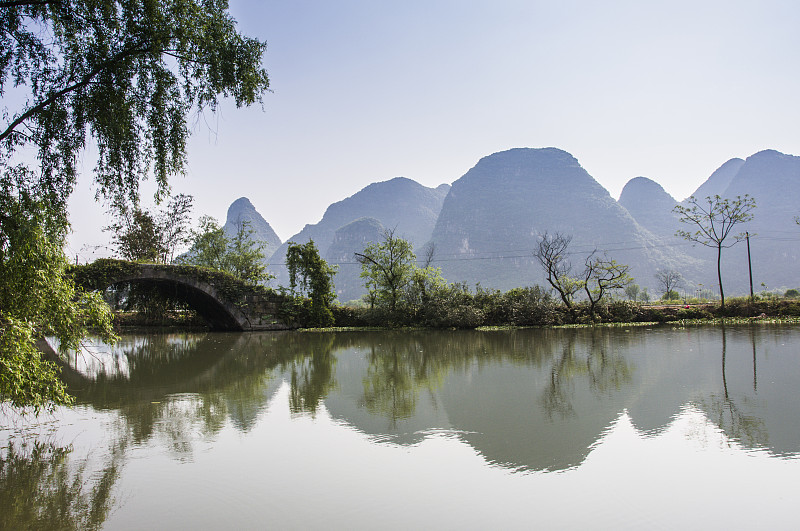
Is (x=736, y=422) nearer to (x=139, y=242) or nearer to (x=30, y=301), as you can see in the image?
(x=30, y=301)

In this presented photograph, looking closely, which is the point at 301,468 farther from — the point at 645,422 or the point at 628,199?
the point at 628,199

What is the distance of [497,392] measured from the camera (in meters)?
9.59

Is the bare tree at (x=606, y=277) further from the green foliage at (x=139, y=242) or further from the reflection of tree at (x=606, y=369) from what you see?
the green foliage at (x=139, y=242)

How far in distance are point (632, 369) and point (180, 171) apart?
10.3 m

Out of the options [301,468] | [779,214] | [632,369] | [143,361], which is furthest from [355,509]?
[779,214]

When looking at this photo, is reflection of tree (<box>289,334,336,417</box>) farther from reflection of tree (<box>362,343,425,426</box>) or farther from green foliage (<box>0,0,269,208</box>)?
green foliage (<box>0,0,269,208</box>)

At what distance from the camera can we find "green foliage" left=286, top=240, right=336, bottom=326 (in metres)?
32.4

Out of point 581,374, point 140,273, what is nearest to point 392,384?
point 581,374

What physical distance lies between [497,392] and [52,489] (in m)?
6.93

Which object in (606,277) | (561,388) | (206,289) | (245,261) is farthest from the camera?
(245,261)

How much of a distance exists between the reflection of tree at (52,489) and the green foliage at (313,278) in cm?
2597

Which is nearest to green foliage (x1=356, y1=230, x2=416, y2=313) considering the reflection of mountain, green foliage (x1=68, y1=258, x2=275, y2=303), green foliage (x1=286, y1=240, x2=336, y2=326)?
green foliage (x1=286, y1=240, x2=336, y2=326)

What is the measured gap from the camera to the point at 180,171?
7566 mm

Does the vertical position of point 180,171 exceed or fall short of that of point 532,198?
it falls short
